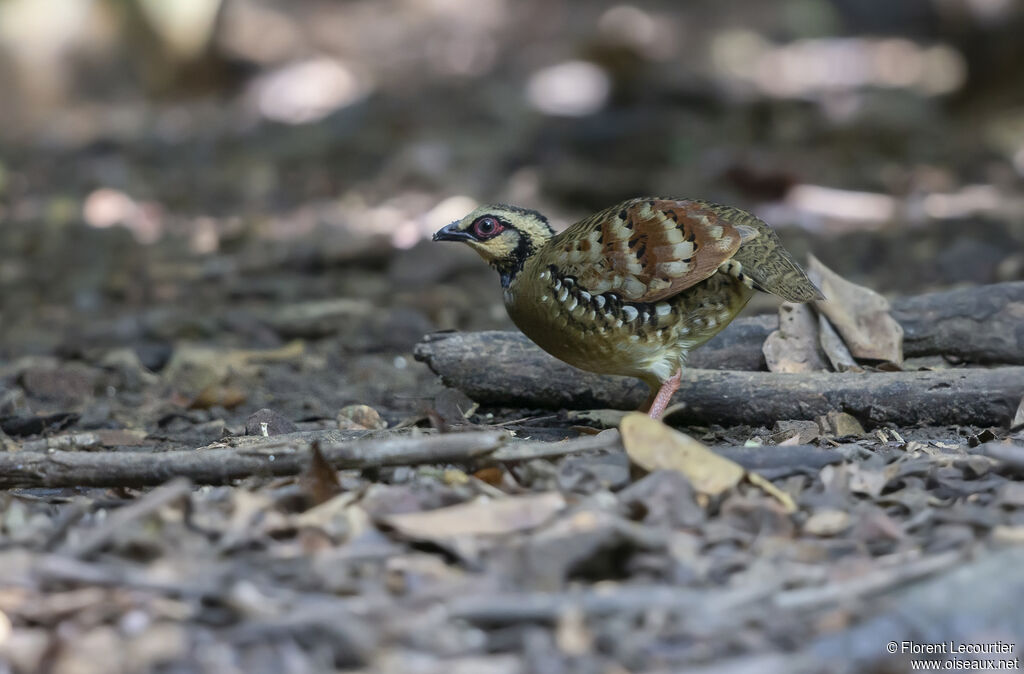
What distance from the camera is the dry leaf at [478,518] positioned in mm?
3031

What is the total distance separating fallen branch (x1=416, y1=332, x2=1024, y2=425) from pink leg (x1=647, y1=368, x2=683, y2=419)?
0.30 ft

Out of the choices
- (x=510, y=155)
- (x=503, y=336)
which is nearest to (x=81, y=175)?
(x=510, y=155)

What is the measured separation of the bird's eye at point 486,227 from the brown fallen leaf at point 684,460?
1.59 m

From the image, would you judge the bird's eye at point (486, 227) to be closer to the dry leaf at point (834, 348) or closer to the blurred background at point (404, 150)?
the blurred background at point (404, 150)

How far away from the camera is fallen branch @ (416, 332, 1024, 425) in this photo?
4363mm

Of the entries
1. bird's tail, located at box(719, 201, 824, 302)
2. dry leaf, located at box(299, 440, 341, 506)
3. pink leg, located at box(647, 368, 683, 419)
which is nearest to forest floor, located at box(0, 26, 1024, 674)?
dry leaf, located at box(299, 440, 341, 506)

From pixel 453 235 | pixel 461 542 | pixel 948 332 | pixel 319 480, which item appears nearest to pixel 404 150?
pixel 453 235

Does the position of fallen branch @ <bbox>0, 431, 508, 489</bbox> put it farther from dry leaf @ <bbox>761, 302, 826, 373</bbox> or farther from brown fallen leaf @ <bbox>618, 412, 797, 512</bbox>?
dry leaf @ <bbox>761, 302, 826, 373</bbox>

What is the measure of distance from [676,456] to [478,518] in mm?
630

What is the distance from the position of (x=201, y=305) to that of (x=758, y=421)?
4385mm

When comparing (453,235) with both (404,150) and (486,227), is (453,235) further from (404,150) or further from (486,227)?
(404,150)

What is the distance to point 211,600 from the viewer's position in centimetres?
277

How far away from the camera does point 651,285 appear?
4.43m

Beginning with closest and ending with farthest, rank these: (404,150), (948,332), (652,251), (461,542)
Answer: (461,542) < (652,251) < (948,332) < (404,150)
